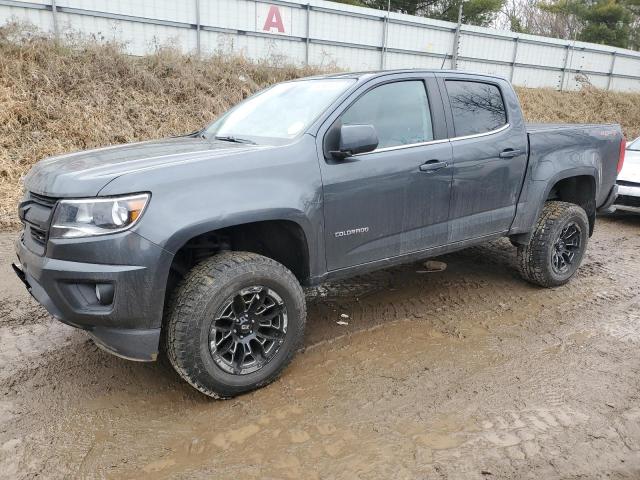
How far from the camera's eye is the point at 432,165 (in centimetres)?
354

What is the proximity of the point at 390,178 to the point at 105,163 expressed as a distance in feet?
5.78

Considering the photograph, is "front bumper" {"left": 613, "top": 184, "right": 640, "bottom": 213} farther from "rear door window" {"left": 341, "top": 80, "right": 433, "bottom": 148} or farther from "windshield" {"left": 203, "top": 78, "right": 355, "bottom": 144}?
"windshield" {"left": 203, "top": 78, "right": 355, "bottom": 144}

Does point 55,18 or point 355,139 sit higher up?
point 55,18

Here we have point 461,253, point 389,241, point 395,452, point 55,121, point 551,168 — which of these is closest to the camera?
point 395,452

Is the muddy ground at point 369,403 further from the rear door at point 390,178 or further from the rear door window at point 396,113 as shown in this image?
the rear door window at point 396,113

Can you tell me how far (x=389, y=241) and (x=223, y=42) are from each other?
9.68m

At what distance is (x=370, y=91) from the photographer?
11.3 ft

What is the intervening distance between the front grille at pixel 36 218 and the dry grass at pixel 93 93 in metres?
4.12

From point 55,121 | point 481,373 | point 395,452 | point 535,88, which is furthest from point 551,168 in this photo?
point 535,88

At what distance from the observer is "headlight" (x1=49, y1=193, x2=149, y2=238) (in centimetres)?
246

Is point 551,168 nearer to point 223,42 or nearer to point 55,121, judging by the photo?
point 55,121

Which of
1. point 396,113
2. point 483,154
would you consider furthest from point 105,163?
point 483,154

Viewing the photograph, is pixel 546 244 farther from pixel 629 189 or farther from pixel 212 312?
pixel 629 189

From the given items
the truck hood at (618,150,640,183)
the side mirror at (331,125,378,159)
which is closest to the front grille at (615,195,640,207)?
the truck hood at (618,150,640,183)
